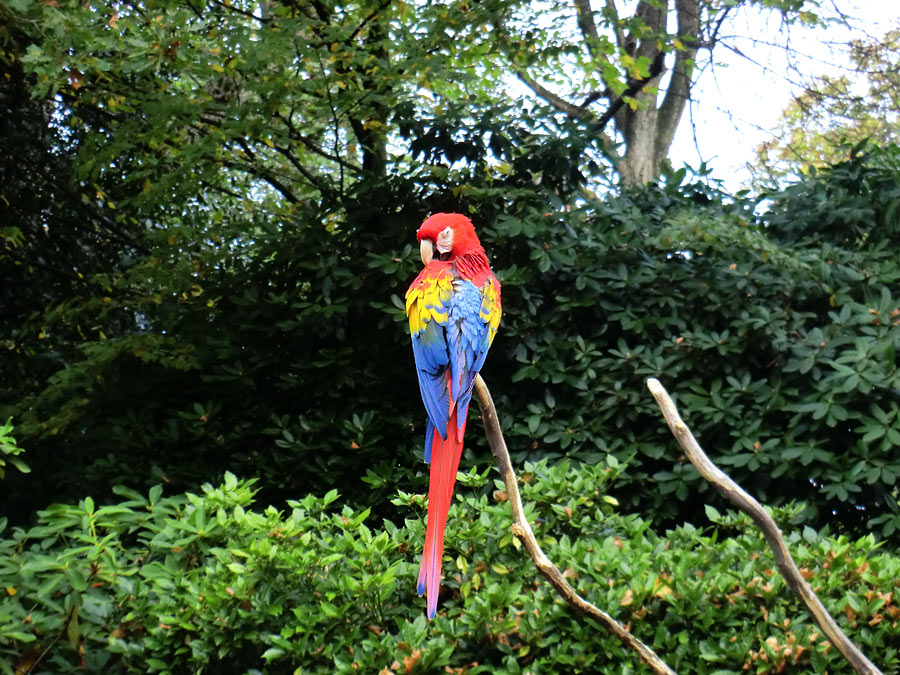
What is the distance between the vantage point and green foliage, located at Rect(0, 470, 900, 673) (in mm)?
2760

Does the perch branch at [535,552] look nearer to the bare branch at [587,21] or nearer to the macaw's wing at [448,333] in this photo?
the macaw's wing at [448,333]

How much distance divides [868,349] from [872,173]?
150 cm

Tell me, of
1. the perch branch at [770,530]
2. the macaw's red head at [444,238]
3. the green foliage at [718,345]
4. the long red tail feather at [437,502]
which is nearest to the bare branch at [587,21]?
the green foliage at [718,345]

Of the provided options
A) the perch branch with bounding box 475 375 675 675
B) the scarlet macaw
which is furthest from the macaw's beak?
the perch branch with bounding box 475 375 675 675

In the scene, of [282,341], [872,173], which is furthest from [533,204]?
[872,173]

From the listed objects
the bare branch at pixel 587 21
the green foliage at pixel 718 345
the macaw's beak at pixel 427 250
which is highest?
the bare branch at pixel 587 21

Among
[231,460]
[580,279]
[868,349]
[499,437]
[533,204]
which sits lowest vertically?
[499,437]

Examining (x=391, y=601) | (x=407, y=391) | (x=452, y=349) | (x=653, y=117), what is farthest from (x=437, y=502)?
(x=653, y=117)

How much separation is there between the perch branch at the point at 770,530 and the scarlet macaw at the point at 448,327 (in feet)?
1.63

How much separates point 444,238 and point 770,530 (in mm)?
1151

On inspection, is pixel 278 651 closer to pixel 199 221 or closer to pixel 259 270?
pixel 259 270

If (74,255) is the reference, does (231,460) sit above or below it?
below

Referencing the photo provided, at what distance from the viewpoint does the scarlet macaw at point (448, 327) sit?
2.04 m

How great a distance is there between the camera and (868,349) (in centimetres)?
393
